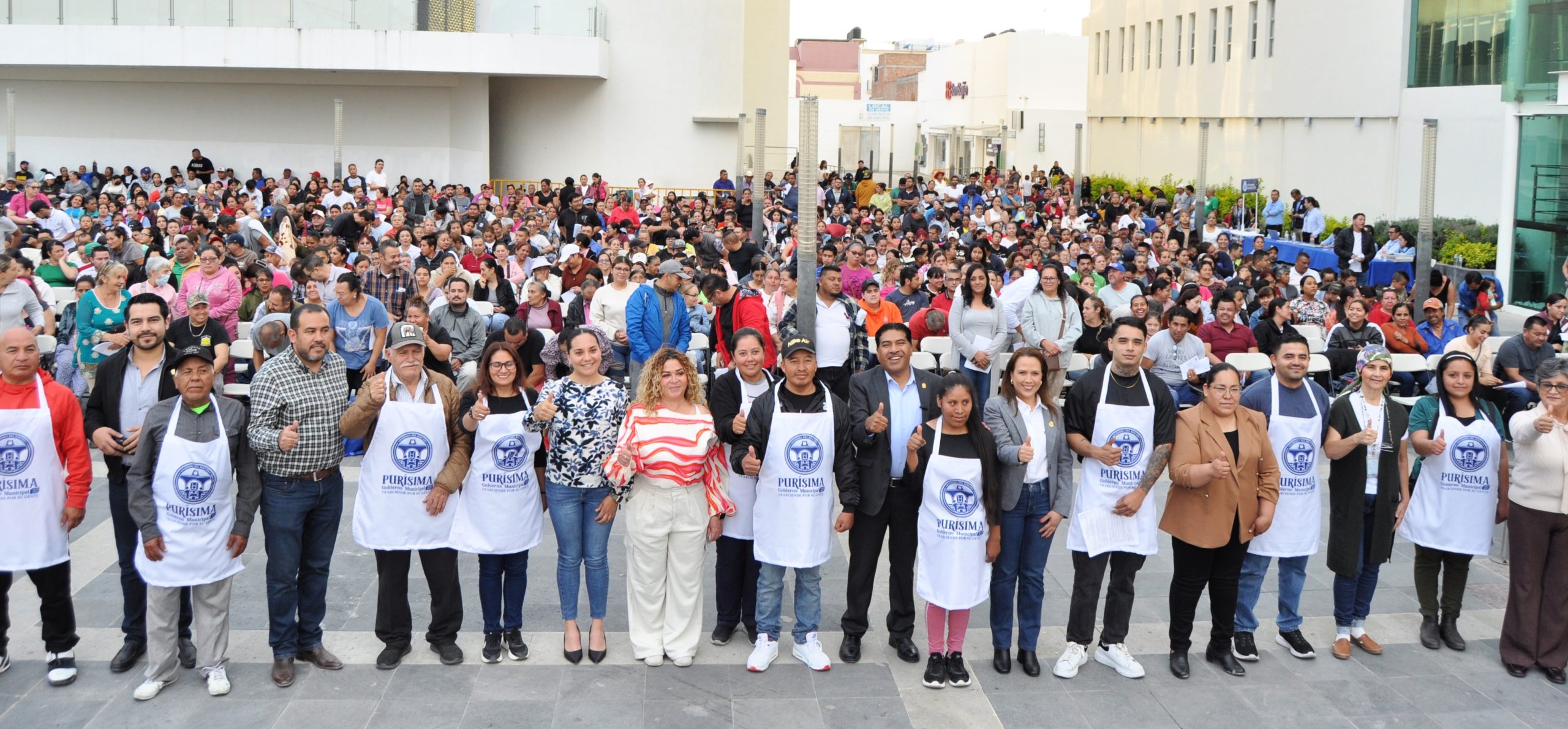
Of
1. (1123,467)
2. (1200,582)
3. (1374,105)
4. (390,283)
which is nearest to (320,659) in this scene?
(1123,467)

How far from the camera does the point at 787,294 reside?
10.9 meters

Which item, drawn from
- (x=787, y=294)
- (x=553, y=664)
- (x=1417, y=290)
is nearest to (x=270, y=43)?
(x=787, y=294)

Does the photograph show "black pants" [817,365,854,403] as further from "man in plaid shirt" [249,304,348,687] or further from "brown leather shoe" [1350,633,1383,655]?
"man in plaid shirt" [249,304,348,687]

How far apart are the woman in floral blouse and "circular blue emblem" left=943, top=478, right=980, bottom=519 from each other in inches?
61.0

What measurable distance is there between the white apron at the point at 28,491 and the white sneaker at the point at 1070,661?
4705 millimetres

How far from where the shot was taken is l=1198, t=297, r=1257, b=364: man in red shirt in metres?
11.4

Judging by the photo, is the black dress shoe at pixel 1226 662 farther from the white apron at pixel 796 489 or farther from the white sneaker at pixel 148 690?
the white sneaker at pixel 148 690

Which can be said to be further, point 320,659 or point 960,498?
point 320,659

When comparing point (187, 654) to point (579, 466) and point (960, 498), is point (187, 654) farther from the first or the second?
point (960, 498)

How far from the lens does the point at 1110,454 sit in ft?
20.7

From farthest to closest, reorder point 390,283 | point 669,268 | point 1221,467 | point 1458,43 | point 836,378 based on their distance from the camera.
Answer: point 1458,43
point 390,283
point 669,268
point 836,378
point 1221,467

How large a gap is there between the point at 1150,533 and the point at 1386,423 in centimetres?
141

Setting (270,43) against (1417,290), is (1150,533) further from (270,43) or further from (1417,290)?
(270,43)

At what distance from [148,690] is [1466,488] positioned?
642 cm
